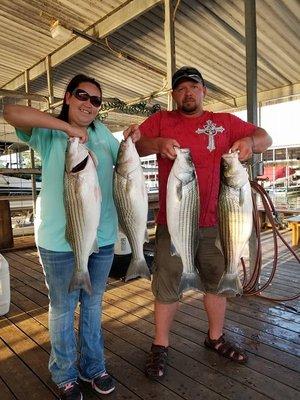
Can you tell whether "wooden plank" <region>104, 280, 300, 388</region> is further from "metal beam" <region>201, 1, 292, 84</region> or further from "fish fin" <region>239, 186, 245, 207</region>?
"metal beam" <region>201, 1, 292, 84</region>

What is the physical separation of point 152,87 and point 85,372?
24.9 ft

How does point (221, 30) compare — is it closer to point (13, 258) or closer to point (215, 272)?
point (215, 272)

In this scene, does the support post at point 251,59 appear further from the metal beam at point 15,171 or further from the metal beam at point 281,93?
the metal beam at point 15,171

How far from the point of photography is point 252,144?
8.17ft

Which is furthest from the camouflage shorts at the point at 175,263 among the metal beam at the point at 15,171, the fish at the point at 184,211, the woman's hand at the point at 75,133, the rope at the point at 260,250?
the metal beam at the point at 15,171

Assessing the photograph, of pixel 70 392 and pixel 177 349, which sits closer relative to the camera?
pixel 70 392

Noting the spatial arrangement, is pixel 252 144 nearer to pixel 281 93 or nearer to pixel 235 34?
pixel 235 34

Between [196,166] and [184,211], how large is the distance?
53cm

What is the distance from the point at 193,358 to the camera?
9.71 feet

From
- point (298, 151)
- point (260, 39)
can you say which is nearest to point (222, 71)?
point (260, 39)

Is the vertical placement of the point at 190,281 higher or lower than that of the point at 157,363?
higher

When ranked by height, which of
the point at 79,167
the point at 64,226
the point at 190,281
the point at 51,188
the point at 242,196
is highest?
the point at 79,167

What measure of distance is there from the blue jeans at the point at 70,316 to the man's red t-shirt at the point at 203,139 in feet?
2.43

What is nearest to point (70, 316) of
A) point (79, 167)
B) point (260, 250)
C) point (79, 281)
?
point (79, 281)
